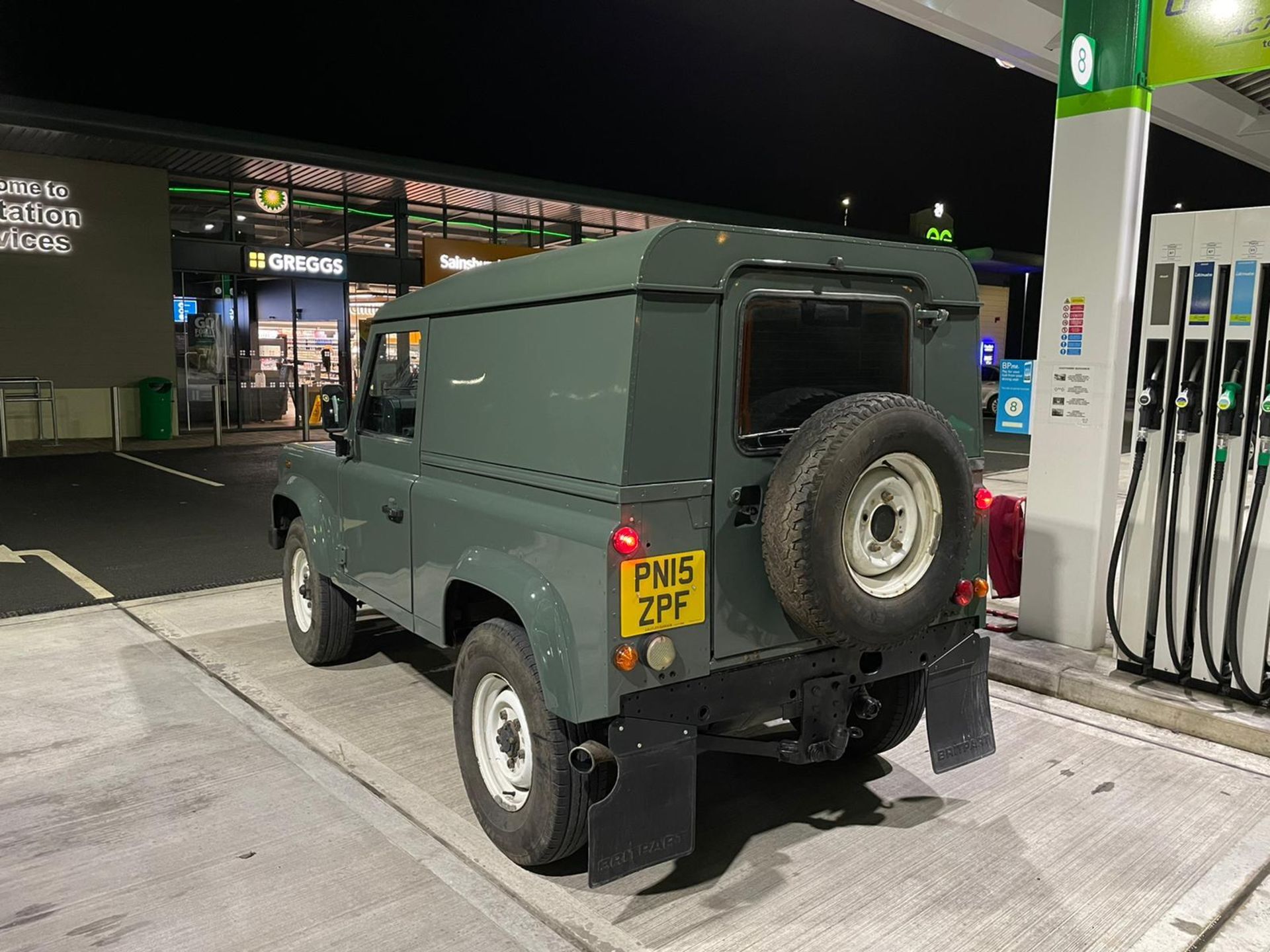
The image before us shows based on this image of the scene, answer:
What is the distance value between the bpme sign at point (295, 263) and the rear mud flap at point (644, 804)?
17.6 m

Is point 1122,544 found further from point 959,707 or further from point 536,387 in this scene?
point 536,387

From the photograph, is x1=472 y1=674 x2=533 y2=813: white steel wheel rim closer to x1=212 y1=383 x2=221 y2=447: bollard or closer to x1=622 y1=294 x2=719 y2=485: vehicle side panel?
x1=622 y1=294 x2=719 y2=485: vehicle side panel

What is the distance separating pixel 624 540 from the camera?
2877 mm

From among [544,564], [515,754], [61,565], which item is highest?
[544,564]

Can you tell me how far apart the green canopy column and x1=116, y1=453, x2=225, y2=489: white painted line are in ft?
33.1

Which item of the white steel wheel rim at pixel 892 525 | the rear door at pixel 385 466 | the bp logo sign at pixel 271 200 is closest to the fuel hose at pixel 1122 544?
the white steel wheel rim at pixel 892 525

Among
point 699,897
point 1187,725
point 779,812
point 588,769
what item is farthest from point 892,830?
point 1187,725

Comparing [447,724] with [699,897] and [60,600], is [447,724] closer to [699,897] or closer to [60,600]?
[699,897]

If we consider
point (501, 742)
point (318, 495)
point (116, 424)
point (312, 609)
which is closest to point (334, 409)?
point (318, 495)

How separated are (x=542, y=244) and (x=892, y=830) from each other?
2177cm

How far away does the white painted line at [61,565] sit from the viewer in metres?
7.09

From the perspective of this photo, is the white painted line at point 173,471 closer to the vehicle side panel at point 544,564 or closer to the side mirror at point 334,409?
the side mirror at point 334,409

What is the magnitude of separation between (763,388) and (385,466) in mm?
2121

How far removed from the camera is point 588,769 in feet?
10.0
